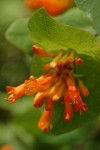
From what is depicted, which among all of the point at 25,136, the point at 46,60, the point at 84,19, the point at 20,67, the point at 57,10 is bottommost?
the point at 25,136

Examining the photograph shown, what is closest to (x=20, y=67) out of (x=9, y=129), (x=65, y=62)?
(x=9, y=129)

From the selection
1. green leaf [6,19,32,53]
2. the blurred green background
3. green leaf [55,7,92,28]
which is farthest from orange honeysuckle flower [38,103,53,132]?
the blurred green background

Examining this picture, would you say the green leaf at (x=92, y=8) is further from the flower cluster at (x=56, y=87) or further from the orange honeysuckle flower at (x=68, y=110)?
the orange honeysuckle flower at (x=68, y=110)

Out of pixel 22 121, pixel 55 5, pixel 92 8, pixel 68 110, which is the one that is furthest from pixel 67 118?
pixel 22 121

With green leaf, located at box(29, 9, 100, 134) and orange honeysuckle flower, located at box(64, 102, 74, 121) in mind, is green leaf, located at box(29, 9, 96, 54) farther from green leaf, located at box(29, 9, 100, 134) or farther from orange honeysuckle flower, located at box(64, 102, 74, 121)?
orange honeysuckle flower, located at box(64, 102, 74, 121)

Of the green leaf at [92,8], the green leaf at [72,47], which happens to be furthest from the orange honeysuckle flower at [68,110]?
the green leaf at [92,8]

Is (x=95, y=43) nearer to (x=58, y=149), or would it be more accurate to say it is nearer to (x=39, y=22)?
(x=39, y=22)

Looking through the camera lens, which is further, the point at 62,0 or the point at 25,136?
the point at 25,136
